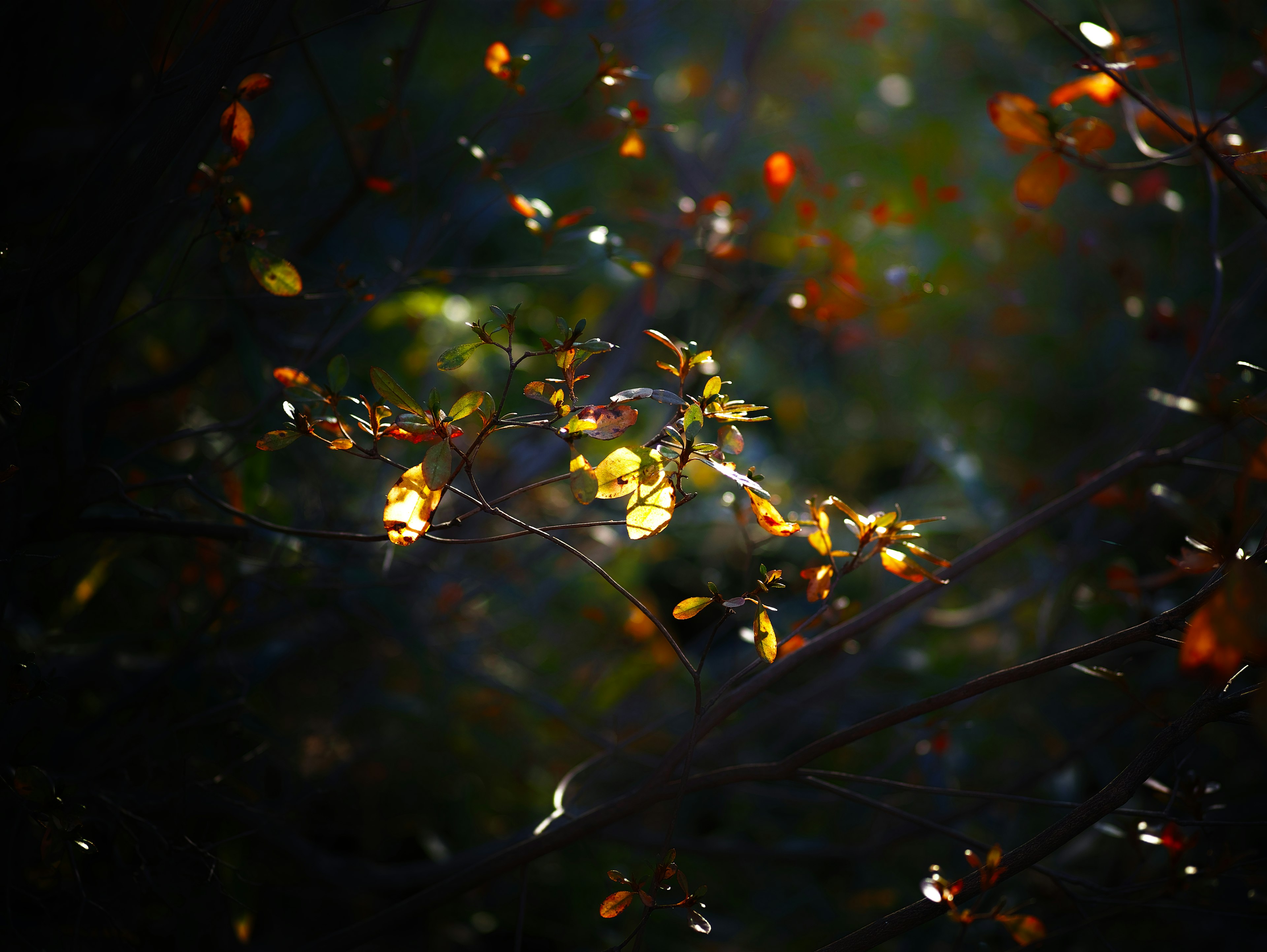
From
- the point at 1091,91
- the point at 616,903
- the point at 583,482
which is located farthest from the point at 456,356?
the point at 1091,91

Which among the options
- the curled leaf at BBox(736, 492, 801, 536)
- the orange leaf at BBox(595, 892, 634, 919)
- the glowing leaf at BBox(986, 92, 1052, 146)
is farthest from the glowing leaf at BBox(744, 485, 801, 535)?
the glowing leaf at BBox(986, 92, 1052, 146)

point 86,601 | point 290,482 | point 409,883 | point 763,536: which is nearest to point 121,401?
point 86,601

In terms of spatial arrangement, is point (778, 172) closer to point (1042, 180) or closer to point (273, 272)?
point (1042, 180)

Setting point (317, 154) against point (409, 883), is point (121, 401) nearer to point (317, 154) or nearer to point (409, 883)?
point (409, 883)

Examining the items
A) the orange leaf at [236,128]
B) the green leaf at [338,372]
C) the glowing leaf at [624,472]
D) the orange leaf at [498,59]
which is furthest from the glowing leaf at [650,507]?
the orange leaf at [498,59]

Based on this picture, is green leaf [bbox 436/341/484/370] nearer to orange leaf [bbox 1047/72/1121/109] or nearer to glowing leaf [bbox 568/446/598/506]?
glowing leaf [bbox 568/446/598/506]

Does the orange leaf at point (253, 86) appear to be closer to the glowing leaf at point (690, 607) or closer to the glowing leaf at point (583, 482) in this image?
the glowing leaf at point (583, 482)
